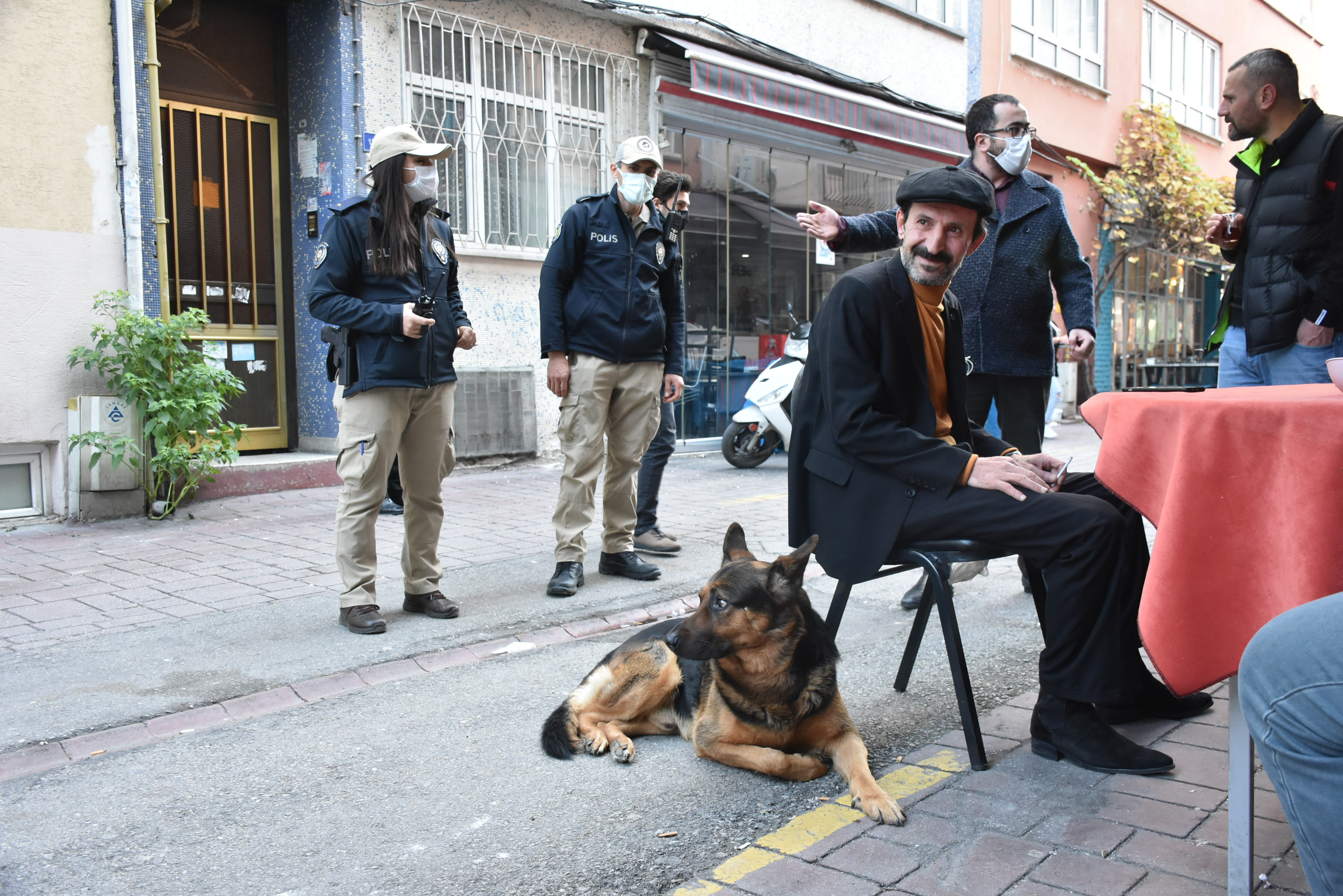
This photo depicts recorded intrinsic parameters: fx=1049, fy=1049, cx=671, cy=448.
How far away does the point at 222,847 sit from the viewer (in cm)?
275

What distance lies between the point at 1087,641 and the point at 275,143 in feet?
26.7

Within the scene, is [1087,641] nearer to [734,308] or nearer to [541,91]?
[541,91]

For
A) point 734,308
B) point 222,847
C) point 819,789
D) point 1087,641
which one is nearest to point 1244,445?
point 1087,641

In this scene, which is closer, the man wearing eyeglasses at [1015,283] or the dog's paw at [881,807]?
the dog's paw at [881,807]

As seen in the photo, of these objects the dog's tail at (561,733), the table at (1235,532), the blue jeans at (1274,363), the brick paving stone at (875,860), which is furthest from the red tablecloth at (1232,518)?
the blue jeans at (1274,363)

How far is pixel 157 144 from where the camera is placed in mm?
7383

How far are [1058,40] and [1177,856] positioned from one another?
18338 millimetres

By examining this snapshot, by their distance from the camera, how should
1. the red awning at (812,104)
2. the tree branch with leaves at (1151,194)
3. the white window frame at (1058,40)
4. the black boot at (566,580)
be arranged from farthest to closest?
the tree branch with leaves at (1151,194), the white window frame at (1058,40), the red awning at (812,104), the black boot at (566,580)

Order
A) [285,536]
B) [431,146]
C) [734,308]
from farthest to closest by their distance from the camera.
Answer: [734,308], [285,536], [431,146]

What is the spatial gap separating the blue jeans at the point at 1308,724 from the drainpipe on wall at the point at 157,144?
24.5 feet

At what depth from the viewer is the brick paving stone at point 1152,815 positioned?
2.68 metres

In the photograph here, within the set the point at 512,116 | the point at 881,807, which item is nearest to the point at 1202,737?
the point at 881,807

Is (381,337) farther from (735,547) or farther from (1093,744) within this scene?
(1093,744)

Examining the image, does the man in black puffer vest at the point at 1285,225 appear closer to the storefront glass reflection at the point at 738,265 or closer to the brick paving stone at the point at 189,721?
the brick paving stone at the point at 189,721
